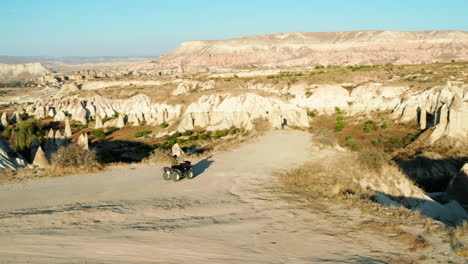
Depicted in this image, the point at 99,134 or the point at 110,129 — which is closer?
the point at 99,134

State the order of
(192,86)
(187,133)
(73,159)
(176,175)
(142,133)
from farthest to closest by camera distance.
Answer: (192,86) → (142,133) → (187,133) → (73,159) → (176,175)

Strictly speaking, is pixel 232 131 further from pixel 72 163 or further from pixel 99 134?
pixel 72 163

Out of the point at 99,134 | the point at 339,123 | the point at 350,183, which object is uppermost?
the point at 350,183

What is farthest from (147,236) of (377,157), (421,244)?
(377,157)

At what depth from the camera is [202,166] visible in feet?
58.3

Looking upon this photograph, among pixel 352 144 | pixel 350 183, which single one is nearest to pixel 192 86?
pixel 352 144

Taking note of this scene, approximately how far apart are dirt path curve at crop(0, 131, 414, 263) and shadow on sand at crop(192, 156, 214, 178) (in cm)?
102

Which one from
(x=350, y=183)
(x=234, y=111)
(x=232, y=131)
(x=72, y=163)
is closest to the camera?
(x=350, y=183)

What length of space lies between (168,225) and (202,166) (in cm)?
863

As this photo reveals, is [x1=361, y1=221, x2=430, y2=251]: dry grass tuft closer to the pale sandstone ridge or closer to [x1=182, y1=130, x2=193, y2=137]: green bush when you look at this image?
[x1=182, y1=130, x2=193, y2=137]: green bush

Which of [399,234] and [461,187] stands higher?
[399,234]

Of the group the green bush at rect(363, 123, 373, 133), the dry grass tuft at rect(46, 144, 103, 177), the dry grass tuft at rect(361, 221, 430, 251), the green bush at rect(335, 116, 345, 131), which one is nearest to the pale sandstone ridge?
the green bush at rect(335, 116, 345, 131)

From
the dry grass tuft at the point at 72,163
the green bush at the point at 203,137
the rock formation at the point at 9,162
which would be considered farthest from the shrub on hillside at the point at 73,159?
the green bush at the point at 203,137

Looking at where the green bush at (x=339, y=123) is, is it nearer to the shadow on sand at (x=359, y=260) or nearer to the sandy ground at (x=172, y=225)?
the sandy ground at (x=172, y=225)
